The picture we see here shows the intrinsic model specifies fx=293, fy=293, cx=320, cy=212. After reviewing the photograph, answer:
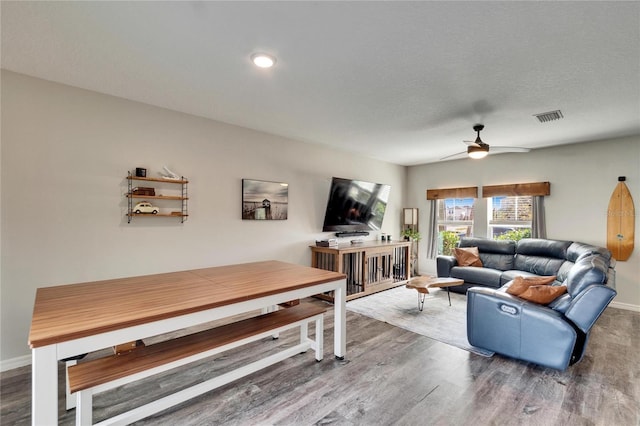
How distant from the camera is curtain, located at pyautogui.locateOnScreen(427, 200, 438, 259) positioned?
6414 mm

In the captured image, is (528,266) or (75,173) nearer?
(75,173)

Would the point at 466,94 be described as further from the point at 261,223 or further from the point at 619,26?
the point at 261,223

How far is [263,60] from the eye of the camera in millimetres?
2256

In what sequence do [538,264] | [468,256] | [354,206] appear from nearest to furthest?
[538,264] < [468,256] < [354,206]

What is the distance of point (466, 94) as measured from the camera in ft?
9.39

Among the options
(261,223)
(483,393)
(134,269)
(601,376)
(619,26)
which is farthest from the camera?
(261,223)

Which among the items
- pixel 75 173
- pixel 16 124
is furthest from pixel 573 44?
pixel 16 124

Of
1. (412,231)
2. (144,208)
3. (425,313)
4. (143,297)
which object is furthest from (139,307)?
(412,231)

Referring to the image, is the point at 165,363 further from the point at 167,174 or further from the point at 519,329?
the point at 519,329

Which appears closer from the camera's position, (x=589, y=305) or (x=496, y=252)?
(x=589, y=305)

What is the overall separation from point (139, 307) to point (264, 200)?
2715 millimetres

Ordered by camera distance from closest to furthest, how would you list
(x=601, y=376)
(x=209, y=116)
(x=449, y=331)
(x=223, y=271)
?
(x=601, y=376) < (x=223, y=271) < (x=449, y=331) < (x=209, y=116)

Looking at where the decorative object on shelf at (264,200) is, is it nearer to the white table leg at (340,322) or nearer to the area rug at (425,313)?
the area rug at (425,313)

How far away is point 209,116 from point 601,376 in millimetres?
4680
